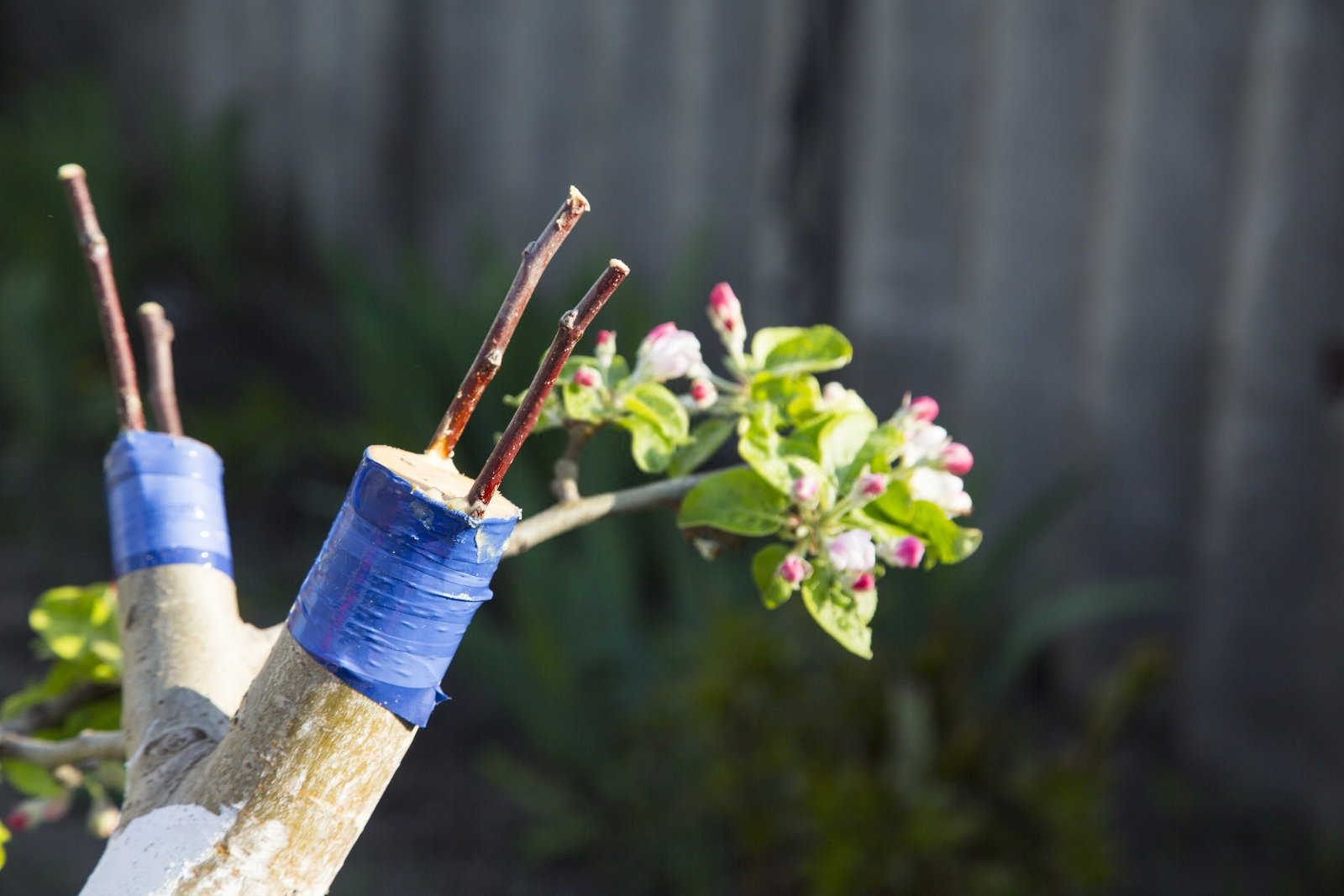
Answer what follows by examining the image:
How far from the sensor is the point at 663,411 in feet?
1.85

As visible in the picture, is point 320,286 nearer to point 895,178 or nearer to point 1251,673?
point 895,178

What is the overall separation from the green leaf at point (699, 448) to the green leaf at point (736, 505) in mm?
38

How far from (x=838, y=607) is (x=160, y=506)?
11.6 inches

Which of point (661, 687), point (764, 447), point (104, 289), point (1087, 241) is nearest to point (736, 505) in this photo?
point (764, 447)

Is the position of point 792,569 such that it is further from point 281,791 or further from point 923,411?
point 281,791

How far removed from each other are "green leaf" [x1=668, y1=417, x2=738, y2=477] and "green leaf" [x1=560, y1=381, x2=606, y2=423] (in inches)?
1.8

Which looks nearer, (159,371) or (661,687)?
(159,371)

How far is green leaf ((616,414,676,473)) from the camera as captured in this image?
0.56 m

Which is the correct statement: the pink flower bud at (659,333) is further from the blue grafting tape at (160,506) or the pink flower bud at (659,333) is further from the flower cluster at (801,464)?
the blue grafting tape at (160,506)

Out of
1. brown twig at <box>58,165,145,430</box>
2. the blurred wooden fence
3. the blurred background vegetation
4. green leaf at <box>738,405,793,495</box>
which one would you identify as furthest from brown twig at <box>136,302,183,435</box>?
the blurred wooden fence

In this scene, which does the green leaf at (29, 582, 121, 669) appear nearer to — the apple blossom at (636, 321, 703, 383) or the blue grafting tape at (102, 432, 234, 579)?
the blue grafting tape at (102, 432, 234, 579)

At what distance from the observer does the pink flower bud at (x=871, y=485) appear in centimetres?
51

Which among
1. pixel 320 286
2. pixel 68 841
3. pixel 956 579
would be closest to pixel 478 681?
pixel 68 841

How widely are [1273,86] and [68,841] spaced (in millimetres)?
2135
